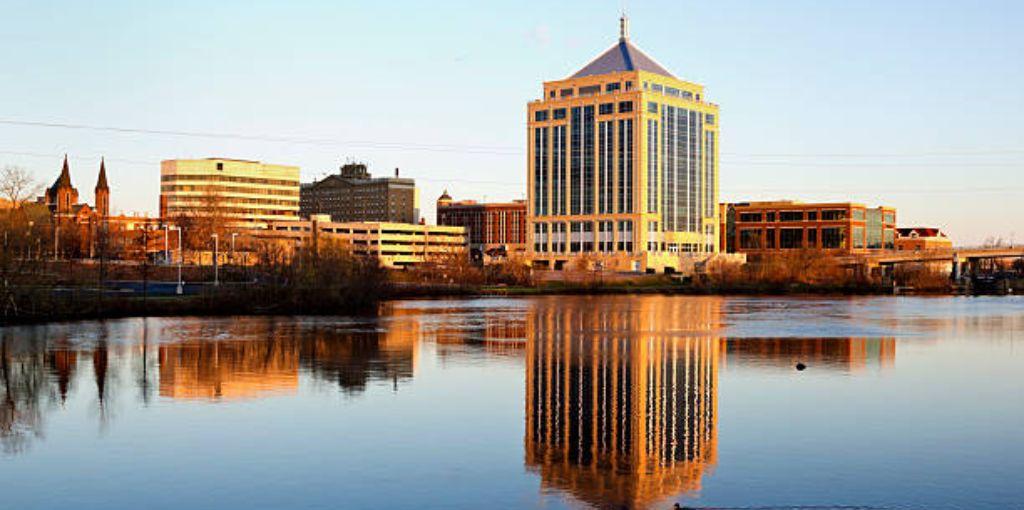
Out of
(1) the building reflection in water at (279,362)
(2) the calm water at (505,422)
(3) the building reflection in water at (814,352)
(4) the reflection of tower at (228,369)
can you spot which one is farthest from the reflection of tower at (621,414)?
(4) the reflection of tower at (228,369)

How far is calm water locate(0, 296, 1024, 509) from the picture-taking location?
76.2 feet

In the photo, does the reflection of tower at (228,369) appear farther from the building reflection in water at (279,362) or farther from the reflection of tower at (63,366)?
the reflection of tower at (63,366)

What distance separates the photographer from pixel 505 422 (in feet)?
105

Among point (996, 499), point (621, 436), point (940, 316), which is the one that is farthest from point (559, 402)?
point (940, 316)

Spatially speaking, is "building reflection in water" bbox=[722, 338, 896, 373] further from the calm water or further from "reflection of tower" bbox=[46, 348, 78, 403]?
"reflection of tower" bbox=[46, 348, 78, 403]

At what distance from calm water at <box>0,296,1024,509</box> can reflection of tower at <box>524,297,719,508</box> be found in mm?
120

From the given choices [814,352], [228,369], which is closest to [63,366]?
[228,369]

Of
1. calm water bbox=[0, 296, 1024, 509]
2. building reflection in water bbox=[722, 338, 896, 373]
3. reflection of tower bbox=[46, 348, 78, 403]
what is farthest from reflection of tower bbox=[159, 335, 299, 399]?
building reflection in water bbox=[722, 338, 896, 373]

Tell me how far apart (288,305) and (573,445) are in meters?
65.6

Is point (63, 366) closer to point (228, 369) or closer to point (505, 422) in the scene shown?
point (228, 369)

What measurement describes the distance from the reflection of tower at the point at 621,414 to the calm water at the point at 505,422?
12 centimetres

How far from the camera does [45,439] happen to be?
95.3 ft

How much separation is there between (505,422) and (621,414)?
3.84 metres

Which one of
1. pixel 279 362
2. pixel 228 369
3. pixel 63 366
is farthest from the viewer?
pixel 279 362
